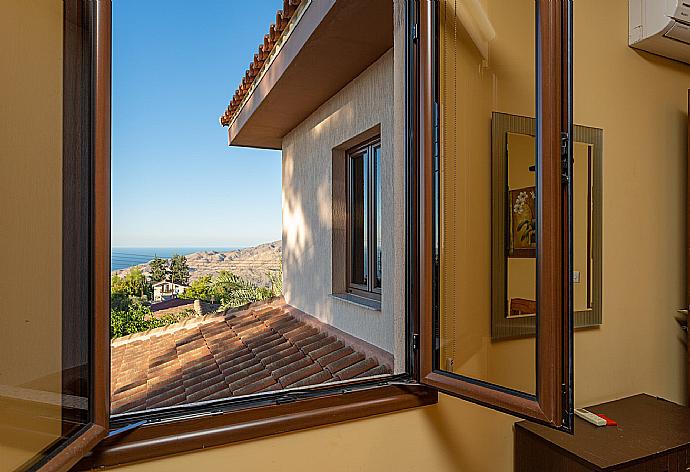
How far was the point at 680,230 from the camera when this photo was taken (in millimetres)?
2438

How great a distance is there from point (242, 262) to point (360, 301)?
52cm

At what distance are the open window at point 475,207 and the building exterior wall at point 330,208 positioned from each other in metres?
0.14

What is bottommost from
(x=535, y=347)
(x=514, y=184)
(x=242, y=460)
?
(x=242, y=460)

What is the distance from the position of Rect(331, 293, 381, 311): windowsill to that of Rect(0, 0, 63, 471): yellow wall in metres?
0.92

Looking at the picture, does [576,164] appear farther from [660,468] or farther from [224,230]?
[224,230]

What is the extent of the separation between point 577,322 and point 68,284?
1.90m

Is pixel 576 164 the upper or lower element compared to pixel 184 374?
upper

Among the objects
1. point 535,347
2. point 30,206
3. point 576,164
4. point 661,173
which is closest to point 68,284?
point 30,206

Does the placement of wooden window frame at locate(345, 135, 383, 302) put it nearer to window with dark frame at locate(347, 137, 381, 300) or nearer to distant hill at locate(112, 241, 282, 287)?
window with dark frame at locate(347, 137, 381, 300)

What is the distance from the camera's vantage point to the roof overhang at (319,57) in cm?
159

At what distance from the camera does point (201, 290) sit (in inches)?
53.9

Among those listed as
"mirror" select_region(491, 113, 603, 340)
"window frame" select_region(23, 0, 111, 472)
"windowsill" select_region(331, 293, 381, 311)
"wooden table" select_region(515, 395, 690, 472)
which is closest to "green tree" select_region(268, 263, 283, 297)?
"windowsill" select_region(331, 293, 381, 311)

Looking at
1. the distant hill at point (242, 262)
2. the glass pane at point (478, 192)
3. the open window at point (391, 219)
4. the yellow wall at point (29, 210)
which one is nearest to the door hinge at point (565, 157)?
the open window at point (391, 219)

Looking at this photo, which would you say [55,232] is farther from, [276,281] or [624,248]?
[624,248]
